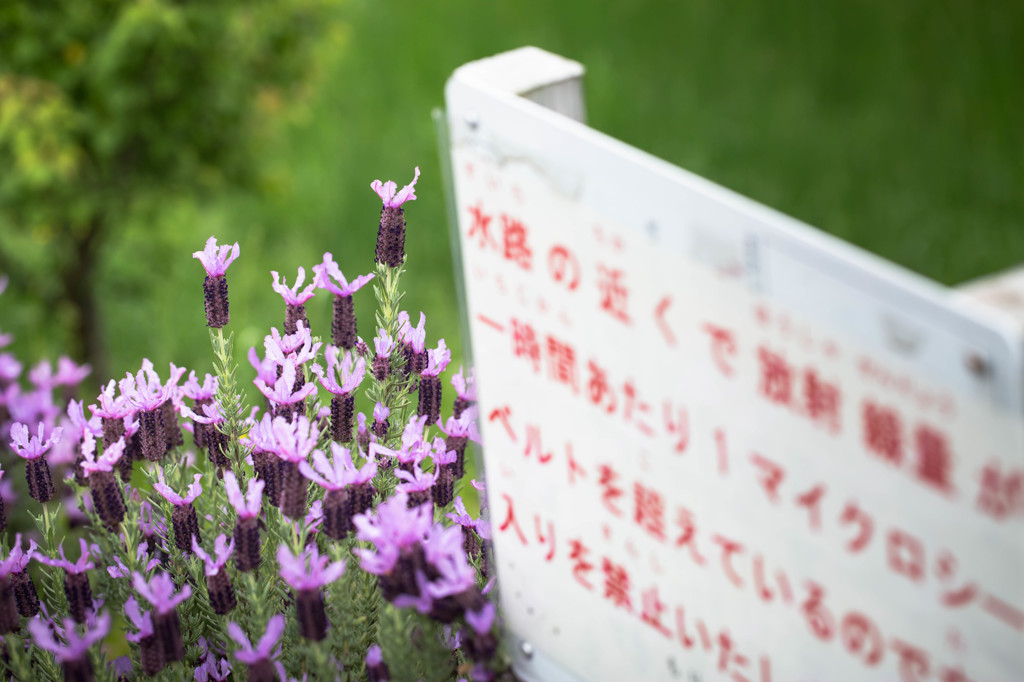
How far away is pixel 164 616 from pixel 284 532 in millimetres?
195

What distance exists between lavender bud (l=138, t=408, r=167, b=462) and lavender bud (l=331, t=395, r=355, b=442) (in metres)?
0.27

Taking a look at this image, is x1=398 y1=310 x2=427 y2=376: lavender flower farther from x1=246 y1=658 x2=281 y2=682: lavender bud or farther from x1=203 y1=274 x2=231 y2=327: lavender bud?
x1=246 y1=658 x2=281 y2=682: lavender bud

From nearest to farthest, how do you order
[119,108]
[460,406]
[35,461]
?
[35,461]
[460,406]
[119,108]

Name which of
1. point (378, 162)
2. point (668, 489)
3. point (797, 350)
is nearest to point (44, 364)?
point (668, 489)

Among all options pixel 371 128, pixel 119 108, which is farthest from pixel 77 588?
pixel 371 128

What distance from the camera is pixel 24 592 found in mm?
1620

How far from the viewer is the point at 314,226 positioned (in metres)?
5.66

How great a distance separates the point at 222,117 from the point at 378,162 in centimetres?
220

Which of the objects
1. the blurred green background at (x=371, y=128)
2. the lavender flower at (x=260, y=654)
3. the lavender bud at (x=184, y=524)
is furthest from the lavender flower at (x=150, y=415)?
the blurred green background at (x=371, y=128)

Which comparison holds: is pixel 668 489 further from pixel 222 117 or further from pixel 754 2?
pixel 754 2

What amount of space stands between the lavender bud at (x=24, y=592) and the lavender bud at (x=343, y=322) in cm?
56

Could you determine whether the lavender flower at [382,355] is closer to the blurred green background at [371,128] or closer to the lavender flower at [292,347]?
the lavender flower at [292,347]

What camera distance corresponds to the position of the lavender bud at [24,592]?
1.62 m

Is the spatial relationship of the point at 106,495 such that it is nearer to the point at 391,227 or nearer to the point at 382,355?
the point at 382,355
